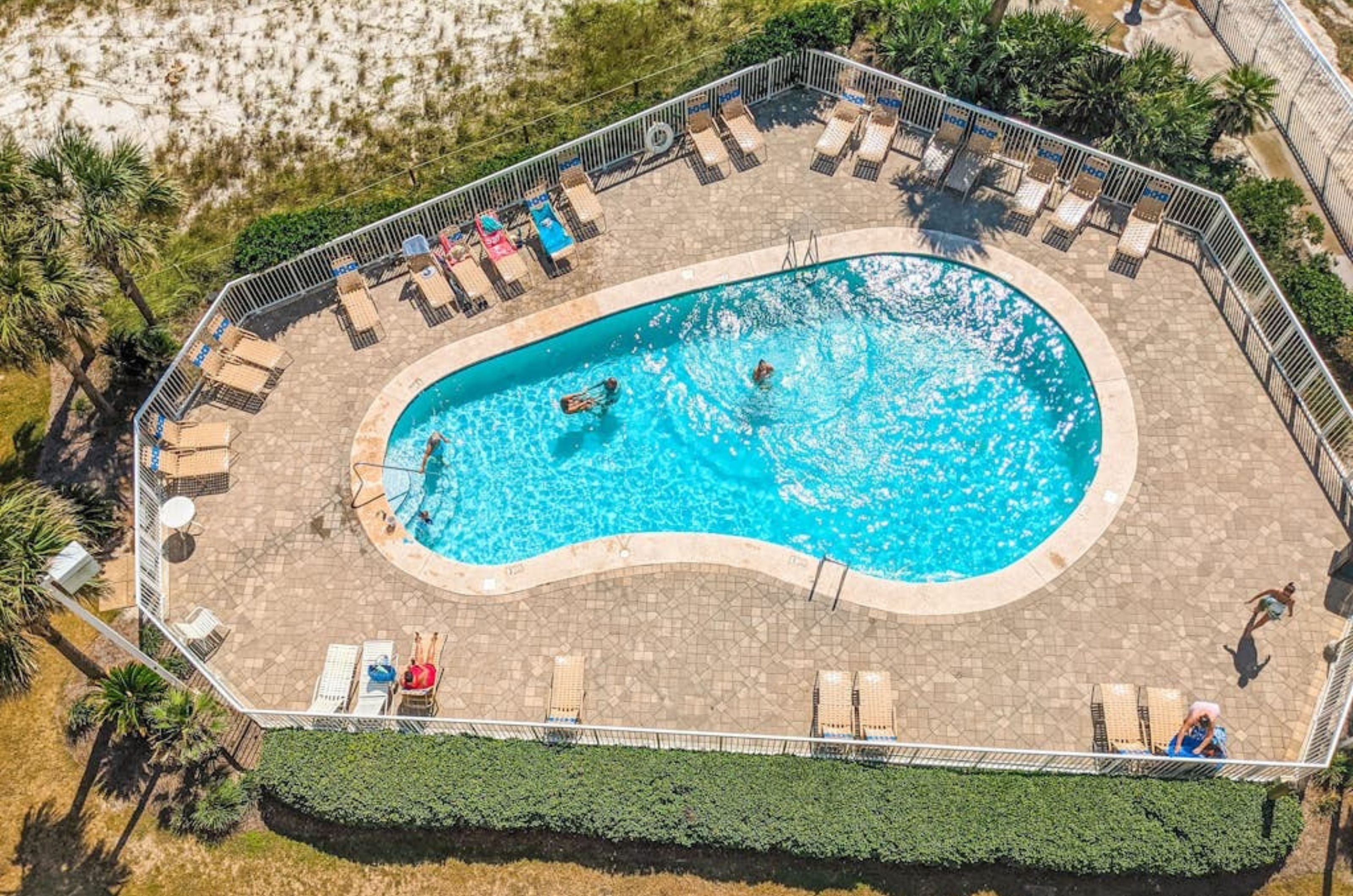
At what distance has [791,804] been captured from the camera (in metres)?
20.5

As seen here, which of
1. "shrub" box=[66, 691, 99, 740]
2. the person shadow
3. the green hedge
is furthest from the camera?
"shrub" box=[66, 691, 99, 740]

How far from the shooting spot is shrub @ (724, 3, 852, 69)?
29938 millimetres

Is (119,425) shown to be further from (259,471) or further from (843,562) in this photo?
(843,562)

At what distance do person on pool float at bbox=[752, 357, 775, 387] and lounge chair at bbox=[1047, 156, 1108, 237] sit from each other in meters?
9.74

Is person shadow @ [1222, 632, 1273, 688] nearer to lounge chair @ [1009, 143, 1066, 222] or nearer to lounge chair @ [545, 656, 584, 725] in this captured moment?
lounge chair @ [1009, 143, 1066, 222]

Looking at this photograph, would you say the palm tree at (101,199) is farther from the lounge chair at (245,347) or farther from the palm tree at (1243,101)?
the palm tree at (1243,101)

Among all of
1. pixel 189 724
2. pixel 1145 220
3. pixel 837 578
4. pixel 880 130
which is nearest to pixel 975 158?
pixel 880 130

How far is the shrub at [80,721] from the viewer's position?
22594 mm

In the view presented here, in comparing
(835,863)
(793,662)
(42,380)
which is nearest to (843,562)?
(793,662)

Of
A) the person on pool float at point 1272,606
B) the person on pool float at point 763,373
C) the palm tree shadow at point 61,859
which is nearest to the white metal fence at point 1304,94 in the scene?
the person on pool float at point 1272,606

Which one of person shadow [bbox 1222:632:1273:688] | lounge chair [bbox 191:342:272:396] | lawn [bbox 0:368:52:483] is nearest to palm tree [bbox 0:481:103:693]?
lounge chair [bbox 191:342:272:396]

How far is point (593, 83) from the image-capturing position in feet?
105

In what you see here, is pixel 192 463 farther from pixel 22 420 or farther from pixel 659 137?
pixel 659 137

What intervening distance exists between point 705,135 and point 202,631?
66.6 feet
